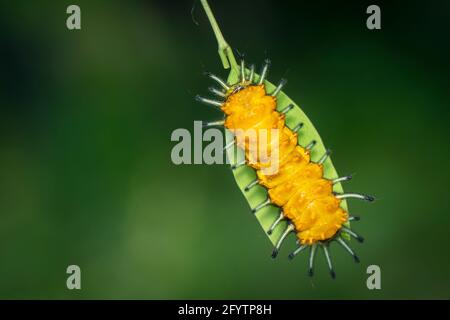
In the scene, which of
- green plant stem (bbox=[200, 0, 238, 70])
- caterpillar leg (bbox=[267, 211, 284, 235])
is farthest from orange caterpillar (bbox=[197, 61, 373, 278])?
green plant stem (bbox=[200, 0, 238, 70])

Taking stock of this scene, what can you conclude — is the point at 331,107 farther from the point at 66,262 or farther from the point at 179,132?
the point at 66,262

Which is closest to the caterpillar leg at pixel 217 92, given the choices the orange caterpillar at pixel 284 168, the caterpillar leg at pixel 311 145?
the orange caterpillar at pixel 284 168

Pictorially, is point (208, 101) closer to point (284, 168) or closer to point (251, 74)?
point (251, 74)

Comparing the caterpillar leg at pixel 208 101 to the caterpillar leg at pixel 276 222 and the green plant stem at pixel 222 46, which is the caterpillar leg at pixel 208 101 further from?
the caterpillar leg at pixel 276 222

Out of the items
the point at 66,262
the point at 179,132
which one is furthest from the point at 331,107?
the point at 66,262

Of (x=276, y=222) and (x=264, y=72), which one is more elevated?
(x=264, y=72)

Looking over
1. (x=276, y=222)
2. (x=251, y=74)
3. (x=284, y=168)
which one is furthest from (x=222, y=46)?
(x=276, y=222)

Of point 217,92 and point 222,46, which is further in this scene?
point 217,92

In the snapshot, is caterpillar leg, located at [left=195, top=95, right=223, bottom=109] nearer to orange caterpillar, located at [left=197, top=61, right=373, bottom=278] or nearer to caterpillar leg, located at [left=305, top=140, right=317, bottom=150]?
orange caterpillar, located at [left=197, top=61, right=373, bottom=278]
